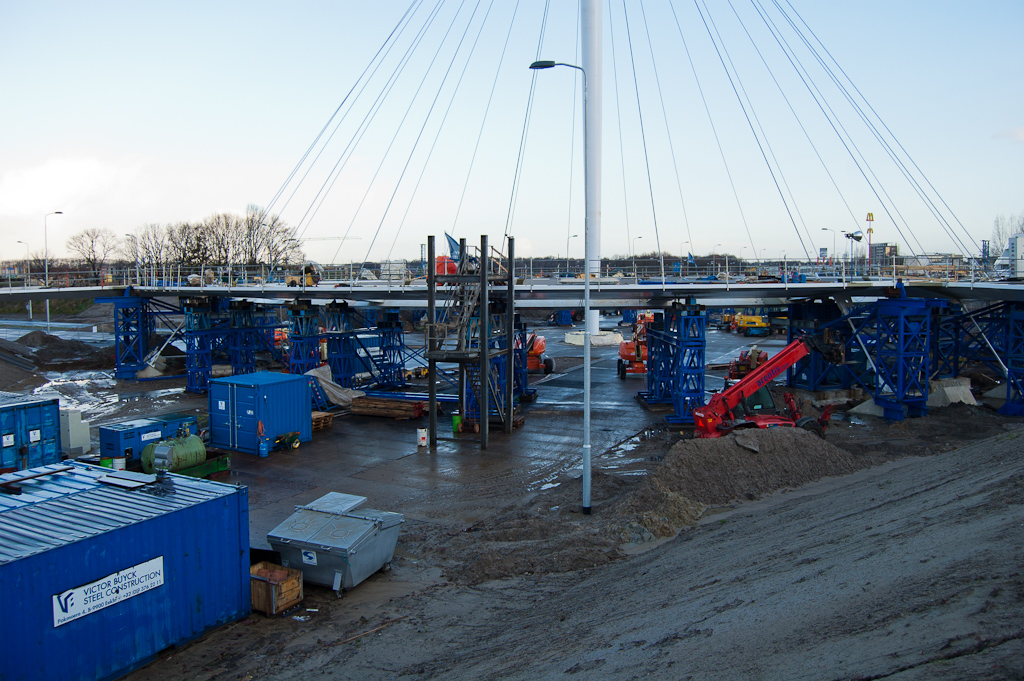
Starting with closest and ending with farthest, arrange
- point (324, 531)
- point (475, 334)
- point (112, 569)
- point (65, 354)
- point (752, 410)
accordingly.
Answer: point (112, 569) → point (324, 531) → point (752, 410) → point (475, 334) → point (65, 354)

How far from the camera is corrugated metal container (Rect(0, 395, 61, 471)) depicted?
18.0 metres

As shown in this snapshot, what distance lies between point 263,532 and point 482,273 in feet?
40.1

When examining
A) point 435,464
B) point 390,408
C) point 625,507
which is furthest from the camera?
point 390,408

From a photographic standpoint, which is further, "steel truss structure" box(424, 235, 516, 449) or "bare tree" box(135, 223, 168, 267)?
"bare tree" box(135, 223, 168, 267)

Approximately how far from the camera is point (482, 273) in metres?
23.7

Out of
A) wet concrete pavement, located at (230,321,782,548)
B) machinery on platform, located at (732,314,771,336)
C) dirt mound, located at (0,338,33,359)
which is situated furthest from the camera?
machinery on platform, located at (732,314,771,336)

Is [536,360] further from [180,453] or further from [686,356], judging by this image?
[180,453]

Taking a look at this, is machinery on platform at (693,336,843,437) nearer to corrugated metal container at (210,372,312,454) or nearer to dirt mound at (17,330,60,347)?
corrugated metal container at (210,372,312,454)

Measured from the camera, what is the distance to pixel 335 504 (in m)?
13.0

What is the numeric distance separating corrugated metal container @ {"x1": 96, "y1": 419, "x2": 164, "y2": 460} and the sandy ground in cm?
1017

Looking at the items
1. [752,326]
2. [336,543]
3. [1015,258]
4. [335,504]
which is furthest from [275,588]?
[752,326]

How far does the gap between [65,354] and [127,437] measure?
37.5 metres

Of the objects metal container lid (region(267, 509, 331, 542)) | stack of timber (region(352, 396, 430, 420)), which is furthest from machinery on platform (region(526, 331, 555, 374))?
metal container lid (region(267, 509, 331, 542))

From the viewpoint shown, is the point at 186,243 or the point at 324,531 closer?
the point at 324,531
